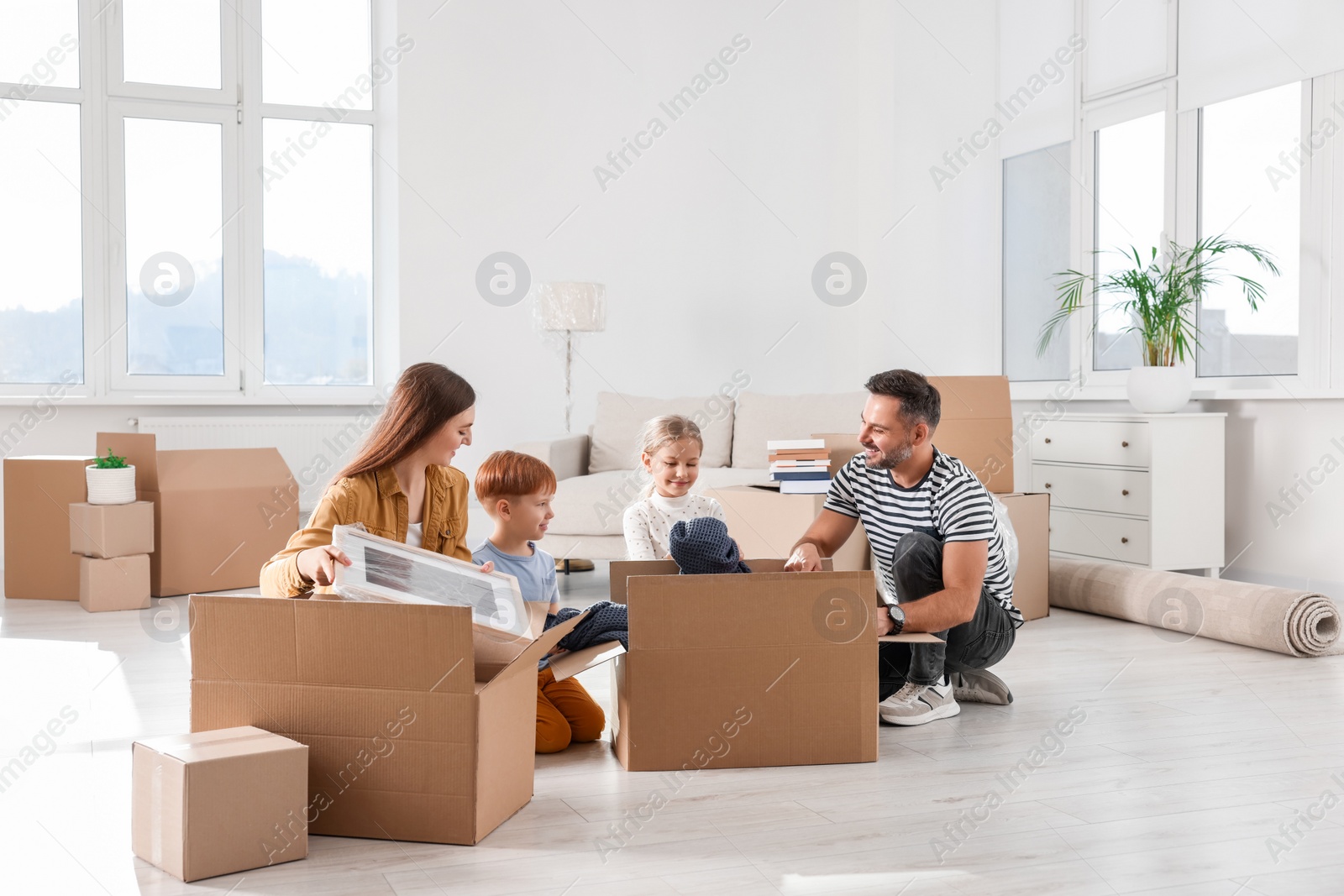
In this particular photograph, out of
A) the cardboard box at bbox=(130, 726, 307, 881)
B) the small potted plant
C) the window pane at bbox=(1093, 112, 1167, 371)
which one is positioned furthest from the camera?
the window pane at bbox=(1093, 112, 1167, 371)

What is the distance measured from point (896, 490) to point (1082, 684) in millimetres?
785

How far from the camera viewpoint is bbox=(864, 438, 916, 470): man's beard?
7.56ft

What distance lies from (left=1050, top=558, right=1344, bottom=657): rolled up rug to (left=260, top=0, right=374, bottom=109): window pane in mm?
4075

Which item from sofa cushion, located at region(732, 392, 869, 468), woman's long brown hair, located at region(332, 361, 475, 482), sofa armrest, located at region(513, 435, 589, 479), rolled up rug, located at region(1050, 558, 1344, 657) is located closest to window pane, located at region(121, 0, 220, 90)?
sofa armrest, located at region(513, 435, 589, 479)

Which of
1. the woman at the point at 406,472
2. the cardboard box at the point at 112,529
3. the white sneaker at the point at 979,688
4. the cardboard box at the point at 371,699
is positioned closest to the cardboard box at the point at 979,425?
the white sneaker at the point at 979,688

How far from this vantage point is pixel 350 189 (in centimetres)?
559

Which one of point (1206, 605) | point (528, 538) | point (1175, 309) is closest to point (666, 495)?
point (528, 538)

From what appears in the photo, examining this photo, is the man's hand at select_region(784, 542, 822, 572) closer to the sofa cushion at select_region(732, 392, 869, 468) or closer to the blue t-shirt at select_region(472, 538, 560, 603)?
the blue t-shirt at select_region(472, 538, 560, 603)

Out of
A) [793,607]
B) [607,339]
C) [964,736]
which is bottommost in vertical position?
[964,736]

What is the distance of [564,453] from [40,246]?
2700mm

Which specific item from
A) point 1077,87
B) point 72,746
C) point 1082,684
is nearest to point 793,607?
point 1082,684

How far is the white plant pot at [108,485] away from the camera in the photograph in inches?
152

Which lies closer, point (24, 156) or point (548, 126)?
point (24, 156)

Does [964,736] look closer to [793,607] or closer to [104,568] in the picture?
[793,607]
